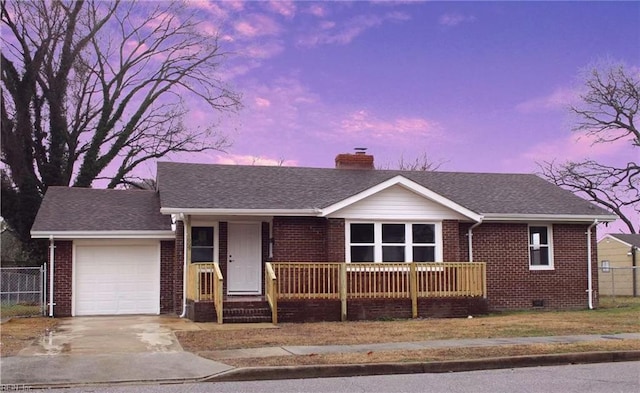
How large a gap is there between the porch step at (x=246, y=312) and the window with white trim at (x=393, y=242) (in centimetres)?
296

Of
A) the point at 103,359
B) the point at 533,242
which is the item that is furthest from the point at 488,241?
the point at 103,359

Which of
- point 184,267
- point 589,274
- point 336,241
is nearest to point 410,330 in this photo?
point 336,241

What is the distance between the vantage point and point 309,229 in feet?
65.1

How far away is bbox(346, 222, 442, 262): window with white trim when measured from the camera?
19.5 metres

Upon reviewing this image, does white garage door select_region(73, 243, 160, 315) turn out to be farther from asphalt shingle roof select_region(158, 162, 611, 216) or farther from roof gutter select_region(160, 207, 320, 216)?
roof gutter select_region(160, 207, 320, 216)

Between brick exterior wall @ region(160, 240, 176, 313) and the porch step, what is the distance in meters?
3.90

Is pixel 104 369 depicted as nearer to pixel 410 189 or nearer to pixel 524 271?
pixel 410 189

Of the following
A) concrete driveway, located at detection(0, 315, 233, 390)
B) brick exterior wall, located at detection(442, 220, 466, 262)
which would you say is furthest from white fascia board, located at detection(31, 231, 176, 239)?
brick exterior wall, located at detection(442, 220, 466, 262)

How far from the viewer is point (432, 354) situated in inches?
458

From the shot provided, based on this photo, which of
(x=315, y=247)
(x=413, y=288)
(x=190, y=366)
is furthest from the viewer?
(x=315, y=247)

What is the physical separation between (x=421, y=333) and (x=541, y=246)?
29.0 ft

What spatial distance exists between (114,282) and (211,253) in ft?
10.4

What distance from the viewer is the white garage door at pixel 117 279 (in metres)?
20.6

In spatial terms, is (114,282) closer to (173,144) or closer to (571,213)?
(571,213)
